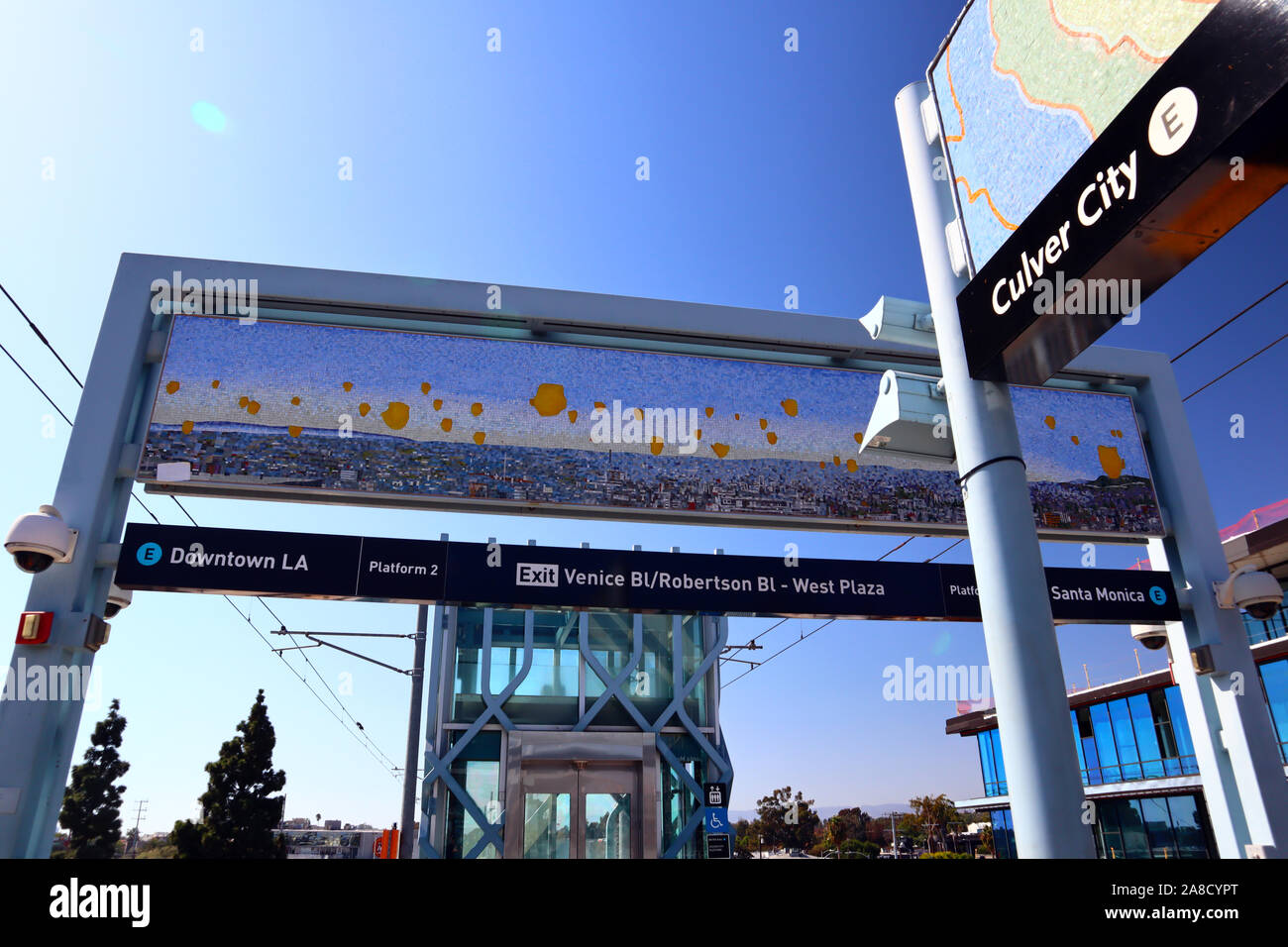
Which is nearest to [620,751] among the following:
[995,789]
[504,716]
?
[504,716]

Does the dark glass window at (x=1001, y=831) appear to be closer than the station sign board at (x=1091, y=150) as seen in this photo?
No

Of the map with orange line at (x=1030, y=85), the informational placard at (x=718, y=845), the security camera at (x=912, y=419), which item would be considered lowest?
the informational placard at (x=718, y=845)

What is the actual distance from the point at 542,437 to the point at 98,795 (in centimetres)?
4473

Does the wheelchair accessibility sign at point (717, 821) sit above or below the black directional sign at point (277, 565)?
below

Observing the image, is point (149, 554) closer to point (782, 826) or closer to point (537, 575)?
point (537, 575)

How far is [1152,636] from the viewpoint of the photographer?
342 inches

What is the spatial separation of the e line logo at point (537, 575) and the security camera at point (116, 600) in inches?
134

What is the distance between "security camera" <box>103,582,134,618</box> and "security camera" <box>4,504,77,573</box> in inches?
22.7

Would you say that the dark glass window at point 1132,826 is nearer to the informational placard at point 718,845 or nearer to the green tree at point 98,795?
the informational placard at point 718,845

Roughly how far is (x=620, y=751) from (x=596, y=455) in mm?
9926

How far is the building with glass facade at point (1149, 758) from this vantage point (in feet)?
71.2

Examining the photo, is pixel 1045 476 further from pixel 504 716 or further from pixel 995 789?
pixel 995 789

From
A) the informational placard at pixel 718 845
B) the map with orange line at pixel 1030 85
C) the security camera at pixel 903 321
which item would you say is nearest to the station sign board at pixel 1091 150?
the map with orange line at pixel 1030 85

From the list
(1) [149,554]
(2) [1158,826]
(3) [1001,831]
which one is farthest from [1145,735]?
(1) [149,554]
